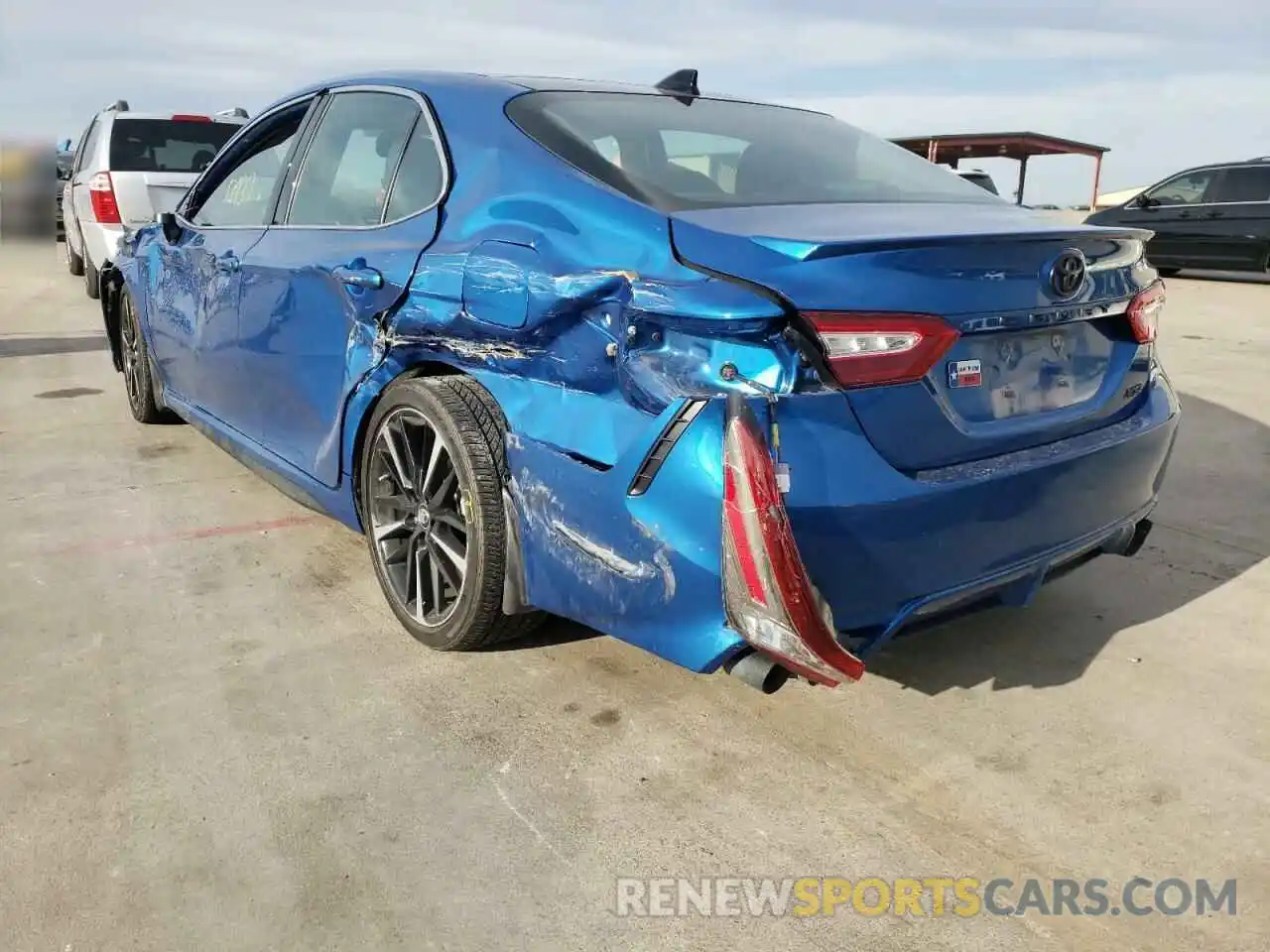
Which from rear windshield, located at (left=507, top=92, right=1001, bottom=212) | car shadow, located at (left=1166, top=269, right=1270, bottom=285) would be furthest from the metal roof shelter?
rear windshield, located at (left=507, top=92, right=1001, bottom=212)

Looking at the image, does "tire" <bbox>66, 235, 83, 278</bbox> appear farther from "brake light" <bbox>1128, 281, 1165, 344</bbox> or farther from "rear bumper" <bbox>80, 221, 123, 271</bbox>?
"brake light" <bbox>1128, 281, 1165, 344</bbox>

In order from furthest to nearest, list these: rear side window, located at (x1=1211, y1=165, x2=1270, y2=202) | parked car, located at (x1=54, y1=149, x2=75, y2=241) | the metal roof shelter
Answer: the metal roof shelter
rear side window, located at (x1=1211, y1=165, x2=1270, y2=202)
parked car, located at (x1=54, y1=149, x2=75, y2=241)

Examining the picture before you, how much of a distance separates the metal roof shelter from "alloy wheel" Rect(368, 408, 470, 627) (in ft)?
85.0

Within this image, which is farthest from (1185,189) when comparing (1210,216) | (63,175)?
(63,175)

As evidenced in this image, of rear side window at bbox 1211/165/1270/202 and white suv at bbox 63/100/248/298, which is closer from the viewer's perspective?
white suv at bbox 63/100/248/298

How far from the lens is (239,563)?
384 centimetres

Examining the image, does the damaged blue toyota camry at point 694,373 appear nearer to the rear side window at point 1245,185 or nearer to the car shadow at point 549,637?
the car shadow at point 549,637

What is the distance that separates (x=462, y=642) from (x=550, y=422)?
846 mm

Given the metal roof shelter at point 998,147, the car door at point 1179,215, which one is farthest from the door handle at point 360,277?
the metal roof shelter at point 998,147

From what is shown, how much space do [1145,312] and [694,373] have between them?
1.43m

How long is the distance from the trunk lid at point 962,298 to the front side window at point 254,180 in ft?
7.27

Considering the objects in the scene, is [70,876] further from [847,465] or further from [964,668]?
[964,668]

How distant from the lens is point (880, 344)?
7.20 ft

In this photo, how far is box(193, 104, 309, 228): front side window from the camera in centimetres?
397
